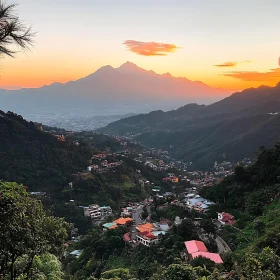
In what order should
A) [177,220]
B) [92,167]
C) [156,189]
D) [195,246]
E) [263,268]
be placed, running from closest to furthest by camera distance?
[263,268] → [195,246] → [177,220] → [92,167] → [156,189]

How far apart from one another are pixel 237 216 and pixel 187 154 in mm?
53343

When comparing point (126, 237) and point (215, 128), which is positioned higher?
point (215, 128)

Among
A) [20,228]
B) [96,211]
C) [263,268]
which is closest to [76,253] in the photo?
[96,211]

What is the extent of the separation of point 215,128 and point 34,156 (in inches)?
2085

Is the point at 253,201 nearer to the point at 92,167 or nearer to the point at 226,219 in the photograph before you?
the point at 226,219

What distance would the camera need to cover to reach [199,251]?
11.1 meters

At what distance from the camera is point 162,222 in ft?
54.2

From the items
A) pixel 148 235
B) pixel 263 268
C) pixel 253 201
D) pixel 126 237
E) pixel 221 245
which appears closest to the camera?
pixel 263 268

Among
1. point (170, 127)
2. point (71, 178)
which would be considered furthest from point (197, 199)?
point (170, 127)

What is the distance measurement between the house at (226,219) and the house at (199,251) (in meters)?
3.52

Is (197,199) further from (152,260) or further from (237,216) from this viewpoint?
(152,260)

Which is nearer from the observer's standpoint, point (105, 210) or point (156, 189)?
point (105, 210)

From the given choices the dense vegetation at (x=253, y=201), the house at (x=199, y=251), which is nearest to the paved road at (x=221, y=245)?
the dense vegetation at (x=253, y=201)

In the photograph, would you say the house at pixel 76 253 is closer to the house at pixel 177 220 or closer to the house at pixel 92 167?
the house at pixel 177 220
